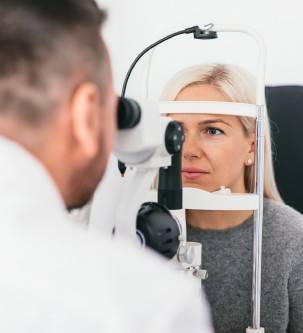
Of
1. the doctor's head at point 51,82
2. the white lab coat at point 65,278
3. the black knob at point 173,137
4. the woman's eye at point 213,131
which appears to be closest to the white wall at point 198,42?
the woman's eye at point 213,131

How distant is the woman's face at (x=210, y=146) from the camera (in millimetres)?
1276

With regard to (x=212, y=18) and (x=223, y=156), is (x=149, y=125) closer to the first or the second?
(x=223, y=156)

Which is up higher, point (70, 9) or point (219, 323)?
point (70, 9)

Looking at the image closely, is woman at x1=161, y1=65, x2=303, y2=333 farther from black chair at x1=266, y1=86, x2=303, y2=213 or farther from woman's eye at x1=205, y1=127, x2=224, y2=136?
black chair at x1=266, y1=86, x2=303, y2=213

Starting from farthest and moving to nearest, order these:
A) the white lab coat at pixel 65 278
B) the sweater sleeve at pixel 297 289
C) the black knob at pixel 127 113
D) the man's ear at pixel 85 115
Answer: the sweater sleeve at pixel 297 289
the black knob at pixel 127 113
the man's ear at pixel 85 115
the white lab coat at pixel 65 278

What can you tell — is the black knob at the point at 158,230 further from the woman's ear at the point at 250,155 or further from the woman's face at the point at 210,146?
the woman's ear at the point at 250,155

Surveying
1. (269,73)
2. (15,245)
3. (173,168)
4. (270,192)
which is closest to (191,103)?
(173,168)

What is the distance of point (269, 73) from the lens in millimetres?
1910

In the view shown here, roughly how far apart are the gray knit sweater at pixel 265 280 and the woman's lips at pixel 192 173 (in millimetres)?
162

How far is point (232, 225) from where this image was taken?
134 cm

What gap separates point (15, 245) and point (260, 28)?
5.26 ft

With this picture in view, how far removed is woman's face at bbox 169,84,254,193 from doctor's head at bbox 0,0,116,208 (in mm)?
672

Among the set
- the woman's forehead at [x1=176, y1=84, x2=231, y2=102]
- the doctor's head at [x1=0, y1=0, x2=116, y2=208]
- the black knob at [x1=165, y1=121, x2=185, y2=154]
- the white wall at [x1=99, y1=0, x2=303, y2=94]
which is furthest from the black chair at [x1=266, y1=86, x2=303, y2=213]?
the doctor's head at [x1=0, y1=0, x2=116, y2=208]

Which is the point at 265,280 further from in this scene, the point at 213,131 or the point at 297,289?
the point at 213,131
